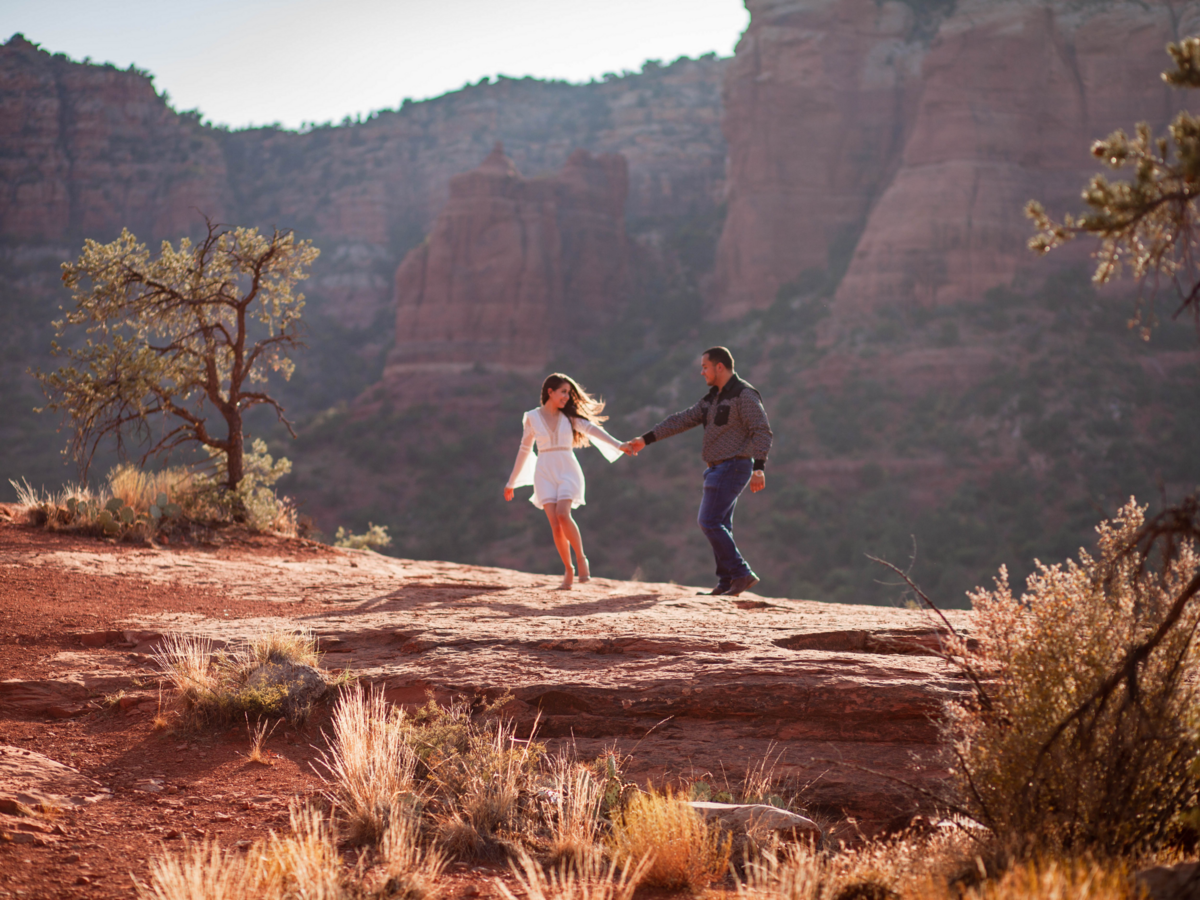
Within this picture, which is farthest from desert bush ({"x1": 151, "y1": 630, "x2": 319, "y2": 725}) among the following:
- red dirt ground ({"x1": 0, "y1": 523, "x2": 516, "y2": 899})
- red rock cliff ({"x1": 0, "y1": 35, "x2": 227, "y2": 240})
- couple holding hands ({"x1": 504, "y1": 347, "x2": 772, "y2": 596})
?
red rock cliff ({"x1": 0, "y1": 35, "x2": 227, "y2": 240})

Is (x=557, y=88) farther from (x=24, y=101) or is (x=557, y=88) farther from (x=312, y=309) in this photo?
(x=24, y=101)

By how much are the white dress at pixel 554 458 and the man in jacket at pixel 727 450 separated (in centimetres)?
98

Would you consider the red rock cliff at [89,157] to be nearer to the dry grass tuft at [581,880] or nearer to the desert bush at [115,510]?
the desert bush at [115,510]

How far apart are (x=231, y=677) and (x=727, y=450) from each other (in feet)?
15.1

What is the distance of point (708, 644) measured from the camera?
18.1 ft

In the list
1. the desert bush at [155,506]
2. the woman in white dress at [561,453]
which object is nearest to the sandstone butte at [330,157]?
the desert bush at [155,506]

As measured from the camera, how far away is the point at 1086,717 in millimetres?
2945

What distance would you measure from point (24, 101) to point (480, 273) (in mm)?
37248

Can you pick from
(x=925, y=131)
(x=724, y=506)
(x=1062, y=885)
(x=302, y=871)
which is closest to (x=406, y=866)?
(x=302, y=871)

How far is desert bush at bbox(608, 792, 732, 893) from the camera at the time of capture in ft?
10.7

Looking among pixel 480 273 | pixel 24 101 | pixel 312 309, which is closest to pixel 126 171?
pixel 24 101

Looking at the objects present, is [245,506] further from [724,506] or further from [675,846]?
[675,846]

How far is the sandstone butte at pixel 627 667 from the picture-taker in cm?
434

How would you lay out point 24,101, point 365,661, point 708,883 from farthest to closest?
point 24,101 < point 365,661 < point 708,883
